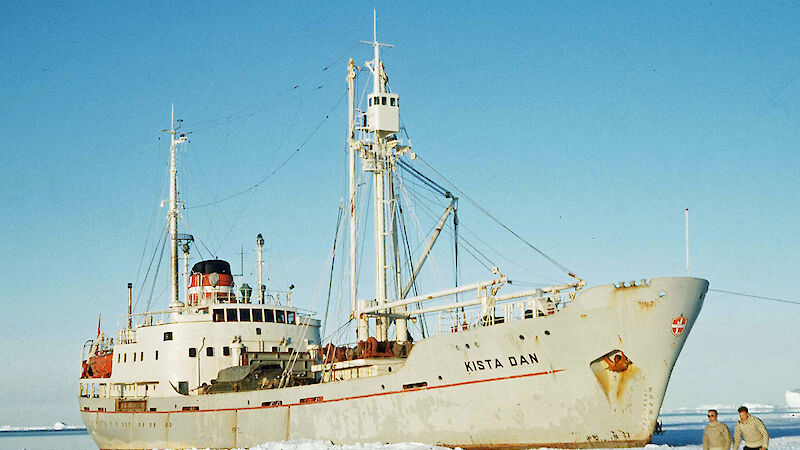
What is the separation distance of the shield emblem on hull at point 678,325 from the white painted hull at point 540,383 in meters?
0.12

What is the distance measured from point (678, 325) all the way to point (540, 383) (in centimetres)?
410

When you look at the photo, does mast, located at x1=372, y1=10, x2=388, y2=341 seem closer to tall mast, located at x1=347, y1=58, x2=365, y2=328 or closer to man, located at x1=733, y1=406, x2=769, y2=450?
tall mast, located at x1=347, y1=58, x2=365, y2=328

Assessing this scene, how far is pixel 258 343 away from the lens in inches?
1460

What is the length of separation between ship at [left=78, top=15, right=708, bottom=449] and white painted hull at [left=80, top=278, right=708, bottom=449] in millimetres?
38

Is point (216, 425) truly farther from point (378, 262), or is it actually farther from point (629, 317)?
point (629, 317)

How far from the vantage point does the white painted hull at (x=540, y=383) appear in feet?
77.0

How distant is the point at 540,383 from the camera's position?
2438 centimetres

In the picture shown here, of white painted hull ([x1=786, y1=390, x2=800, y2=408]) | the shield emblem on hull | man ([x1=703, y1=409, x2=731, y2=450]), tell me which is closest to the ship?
the shield emblem on hull

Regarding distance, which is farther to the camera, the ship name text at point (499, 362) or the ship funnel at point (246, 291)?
the ship funnel at point (246, 291)

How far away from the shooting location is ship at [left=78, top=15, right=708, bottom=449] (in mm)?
23672

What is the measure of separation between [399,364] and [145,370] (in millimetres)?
14585

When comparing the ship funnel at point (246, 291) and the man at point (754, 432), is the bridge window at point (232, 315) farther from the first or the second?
the man at point (754, 432)

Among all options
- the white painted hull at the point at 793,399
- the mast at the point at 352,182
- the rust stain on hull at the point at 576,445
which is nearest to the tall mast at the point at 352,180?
the mast at the point at 352,182

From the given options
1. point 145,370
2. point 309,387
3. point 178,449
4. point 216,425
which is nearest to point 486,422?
point 309,387
